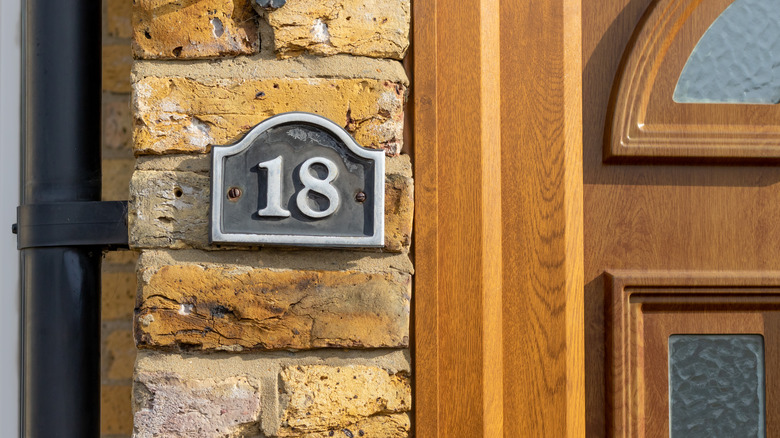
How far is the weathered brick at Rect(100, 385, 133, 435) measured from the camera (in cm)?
94

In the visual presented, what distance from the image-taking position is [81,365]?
2.66 feet

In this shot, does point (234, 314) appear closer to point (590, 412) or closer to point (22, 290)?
point (22, 290)

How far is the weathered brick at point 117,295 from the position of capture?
957mm

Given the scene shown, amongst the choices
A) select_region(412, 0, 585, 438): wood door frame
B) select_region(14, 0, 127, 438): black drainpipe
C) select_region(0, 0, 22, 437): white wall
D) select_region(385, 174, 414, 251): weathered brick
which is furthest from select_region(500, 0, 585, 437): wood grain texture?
select_region(0, 0, 22, 437): white wall

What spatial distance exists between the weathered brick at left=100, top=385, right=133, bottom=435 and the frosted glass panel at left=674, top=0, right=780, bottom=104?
0.92 metres

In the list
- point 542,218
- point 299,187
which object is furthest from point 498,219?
point 299,187

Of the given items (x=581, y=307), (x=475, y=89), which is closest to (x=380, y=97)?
(x=475, y=89)

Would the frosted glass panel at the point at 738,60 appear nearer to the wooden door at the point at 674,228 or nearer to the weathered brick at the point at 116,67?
the wooden door at the point at 674,228

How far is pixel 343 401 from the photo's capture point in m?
0.72

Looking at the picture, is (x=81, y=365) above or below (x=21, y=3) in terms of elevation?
below

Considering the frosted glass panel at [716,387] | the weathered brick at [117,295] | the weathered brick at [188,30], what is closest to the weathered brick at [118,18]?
the weathered brick at [188,30]

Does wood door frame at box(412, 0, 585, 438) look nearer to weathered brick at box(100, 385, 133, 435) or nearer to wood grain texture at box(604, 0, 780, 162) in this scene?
wood grain texture at box(604, 0, 780, 162)

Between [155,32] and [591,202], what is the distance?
0.60m

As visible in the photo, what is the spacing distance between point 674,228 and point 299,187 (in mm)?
517
